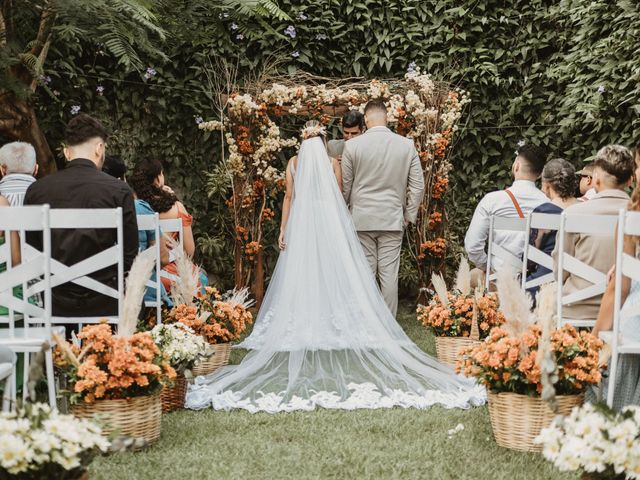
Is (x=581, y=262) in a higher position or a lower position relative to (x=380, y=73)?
lower

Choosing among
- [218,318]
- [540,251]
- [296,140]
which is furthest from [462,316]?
[296,140]

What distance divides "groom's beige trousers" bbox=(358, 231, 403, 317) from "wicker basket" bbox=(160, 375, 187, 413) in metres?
2.61

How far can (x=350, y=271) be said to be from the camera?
18.2ft

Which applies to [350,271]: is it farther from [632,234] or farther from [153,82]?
[153,82]

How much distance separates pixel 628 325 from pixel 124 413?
225 centimetres

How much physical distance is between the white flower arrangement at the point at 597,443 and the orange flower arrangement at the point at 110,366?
1.78 m

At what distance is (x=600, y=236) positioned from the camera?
4039mm

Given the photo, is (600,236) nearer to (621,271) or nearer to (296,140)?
(621,271)

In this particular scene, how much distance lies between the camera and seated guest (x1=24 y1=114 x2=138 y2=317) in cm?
403

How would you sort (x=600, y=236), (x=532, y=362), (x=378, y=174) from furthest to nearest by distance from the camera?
(x=378, y=174) < (x=600, y=236) < (x=532, y=362)

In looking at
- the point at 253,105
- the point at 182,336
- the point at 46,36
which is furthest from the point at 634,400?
the point at 253,105

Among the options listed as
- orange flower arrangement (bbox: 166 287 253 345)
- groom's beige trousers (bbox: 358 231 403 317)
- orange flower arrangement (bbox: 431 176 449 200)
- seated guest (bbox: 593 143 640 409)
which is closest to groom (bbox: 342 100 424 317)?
groom's beige trousers (bbox: 358 231 403 317)

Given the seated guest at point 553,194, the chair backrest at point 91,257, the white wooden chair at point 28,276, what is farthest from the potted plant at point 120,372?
the seated guest at point 553,194

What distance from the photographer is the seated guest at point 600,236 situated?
4.05 m
